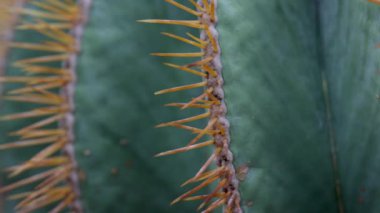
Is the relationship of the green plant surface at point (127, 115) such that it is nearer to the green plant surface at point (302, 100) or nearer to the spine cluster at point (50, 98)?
the spine cluster at point (50, 98)

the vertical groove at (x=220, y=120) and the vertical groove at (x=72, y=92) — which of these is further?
the vertical groove at (x=72, y=92)

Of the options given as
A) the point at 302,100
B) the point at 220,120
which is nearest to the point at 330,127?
the point at 302,100

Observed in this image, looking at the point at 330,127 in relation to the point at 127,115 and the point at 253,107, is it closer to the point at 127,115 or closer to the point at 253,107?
the point at 253,107

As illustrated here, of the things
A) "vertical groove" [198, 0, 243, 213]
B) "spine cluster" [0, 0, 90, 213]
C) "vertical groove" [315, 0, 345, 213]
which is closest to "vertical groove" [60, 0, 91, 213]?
"spine cluster" [0, 0, 90, 213]

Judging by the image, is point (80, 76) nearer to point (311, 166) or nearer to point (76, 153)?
point (76, 153)

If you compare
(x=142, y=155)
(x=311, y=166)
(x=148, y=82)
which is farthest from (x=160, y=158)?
(x=311, y=166)

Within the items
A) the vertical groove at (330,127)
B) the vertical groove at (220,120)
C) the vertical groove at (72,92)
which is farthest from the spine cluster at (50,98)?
the vertical groove at (330,127)
